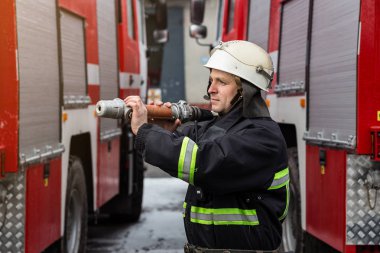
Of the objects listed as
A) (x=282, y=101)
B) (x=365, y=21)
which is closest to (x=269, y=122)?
(x=365, y=21)

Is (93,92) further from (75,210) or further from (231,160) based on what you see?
(231,160)

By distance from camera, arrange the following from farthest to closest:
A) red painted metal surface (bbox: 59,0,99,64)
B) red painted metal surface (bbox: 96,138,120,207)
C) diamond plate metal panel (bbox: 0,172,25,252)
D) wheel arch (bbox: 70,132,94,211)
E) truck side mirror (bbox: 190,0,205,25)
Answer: truck side mirror (bbox: 190,0,205,25) < red painted metal surface (bbox: 96,138,120,207) < wheel arch (bbox: 70,132,94,211) < red painted metal surface (bbox: 59,0,99,64) < diamond plate metal panel (bbox: 0,172,25,252)

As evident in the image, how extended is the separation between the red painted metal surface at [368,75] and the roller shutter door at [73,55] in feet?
7.47

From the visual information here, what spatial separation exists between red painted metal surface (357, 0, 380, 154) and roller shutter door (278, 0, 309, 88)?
A: 1284 mm

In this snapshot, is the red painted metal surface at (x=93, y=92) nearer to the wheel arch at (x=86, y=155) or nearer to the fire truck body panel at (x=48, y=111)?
the fire truck body panel at (x=48, y=111)

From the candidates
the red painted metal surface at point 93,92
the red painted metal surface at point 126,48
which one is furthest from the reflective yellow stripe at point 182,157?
the red painted metal surface at point 126,48

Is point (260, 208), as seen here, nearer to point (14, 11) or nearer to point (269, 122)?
point (269, 122)

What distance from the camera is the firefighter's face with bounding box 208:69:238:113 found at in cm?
342

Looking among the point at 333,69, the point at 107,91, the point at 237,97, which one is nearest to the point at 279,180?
the point at 237,97

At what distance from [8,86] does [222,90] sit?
1653 mm

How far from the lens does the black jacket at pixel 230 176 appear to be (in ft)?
10.4

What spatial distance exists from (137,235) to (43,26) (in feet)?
14.0

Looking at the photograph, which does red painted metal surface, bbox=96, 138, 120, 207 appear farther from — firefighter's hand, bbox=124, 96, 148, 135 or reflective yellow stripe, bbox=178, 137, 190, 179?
reflective yellow stripe, bbox=178, 137, 190, 179

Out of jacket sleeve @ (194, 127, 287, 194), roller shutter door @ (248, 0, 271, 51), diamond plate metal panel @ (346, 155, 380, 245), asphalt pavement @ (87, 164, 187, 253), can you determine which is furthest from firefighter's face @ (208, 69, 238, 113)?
asphalt pavement @ (87, 164, 187, 253)
